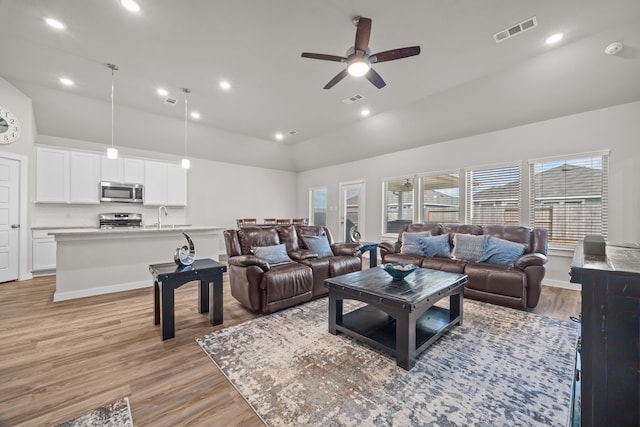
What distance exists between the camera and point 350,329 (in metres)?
2.51

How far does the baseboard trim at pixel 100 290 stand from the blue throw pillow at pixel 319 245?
2.74 m

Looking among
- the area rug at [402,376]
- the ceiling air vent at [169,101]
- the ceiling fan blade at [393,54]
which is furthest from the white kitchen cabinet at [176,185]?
the ceiling fan blade at [393,54]

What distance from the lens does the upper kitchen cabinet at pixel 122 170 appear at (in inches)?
227

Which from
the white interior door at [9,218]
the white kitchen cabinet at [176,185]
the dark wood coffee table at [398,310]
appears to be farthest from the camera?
the white kitchen cabinet at [176,185]

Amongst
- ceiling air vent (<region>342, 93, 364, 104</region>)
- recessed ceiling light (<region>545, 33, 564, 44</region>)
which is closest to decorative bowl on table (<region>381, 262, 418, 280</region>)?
recessed ceiling light (<region>545, 33, 564, 44</region>)

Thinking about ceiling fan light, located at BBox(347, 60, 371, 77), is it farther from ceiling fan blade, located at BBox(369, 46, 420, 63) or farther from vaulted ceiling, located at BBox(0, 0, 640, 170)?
vaulted ceiling, located at BBox(0, 0, 640, 170)

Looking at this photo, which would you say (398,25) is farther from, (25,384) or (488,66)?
(25,384)

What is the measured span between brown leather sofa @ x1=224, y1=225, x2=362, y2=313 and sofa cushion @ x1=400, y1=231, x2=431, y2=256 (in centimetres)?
97

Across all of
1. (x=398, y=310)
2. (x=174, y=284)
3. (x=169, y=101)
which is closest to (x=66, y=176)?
(x=169, y=101)

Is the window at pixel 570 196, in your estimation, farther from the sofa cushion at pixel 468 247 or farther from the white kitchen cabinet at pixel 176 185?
the white kitchen cabinet at pixel 176 185

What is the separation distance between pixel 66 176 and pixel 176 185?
203 centimetres

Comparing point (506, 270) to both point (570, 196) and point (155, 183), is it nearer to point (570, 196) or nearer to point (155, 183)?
point (570, 196)

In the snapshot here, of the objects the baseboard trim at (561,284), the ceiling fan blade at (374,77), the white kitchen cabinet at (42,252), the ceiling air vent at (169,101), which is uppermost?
the ceiling air vent at (169,101)

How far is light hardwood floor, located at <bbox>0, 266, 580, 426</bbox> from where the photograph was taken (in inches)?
64.2
